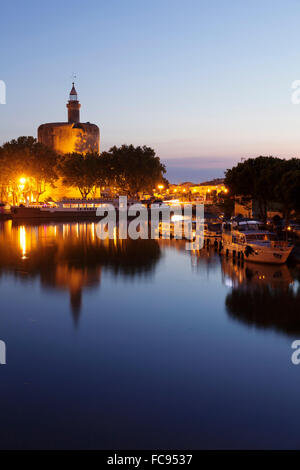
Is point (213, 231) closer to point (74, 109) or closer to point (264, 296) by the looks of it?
point (264, 296)

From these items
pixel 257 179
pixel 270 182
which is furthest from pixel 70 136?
pixel 270 182

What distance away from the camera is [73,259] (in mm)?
29266

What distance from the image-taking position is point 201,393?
31.9ft

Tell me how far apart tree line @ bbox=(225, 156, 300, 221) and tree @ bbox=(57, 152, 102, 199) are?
41221mm

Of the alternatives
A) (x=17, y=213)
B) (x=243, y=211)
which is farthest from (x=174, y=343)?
(x=17, y=213)

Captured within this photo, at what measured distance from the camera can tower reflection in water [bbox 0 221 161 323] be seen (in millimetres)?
22344

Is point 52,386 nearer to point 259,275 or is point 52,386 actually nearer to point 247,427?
point 247,427

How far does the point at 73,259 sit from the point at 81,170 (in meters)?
52.1

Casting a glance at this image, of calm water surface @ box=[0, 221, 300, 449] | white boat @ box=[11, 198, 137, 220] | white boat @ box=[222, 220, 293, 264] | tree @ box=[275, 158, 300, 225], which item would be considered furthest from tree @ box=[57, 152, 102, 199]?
calm water surface @ box=[0, 221, 300, 449]

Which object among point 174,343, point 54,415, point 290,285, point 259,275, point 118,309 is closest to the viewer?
point 54,415

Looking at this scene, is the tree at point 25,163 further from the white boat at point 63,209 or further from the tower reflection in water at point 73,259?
the tower reflection in water at point 73,259

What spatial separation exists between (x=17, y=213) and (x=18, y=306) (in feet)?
168

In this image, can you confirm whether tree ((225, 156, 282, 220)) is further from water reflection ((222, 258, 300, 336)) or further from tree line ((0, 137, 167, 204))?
tree line ((0, 137, 167, 204))

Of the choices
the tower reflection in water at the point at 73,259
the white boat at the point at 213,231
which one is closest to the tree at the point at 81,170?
the tower reflection in water at the point at 73,259
